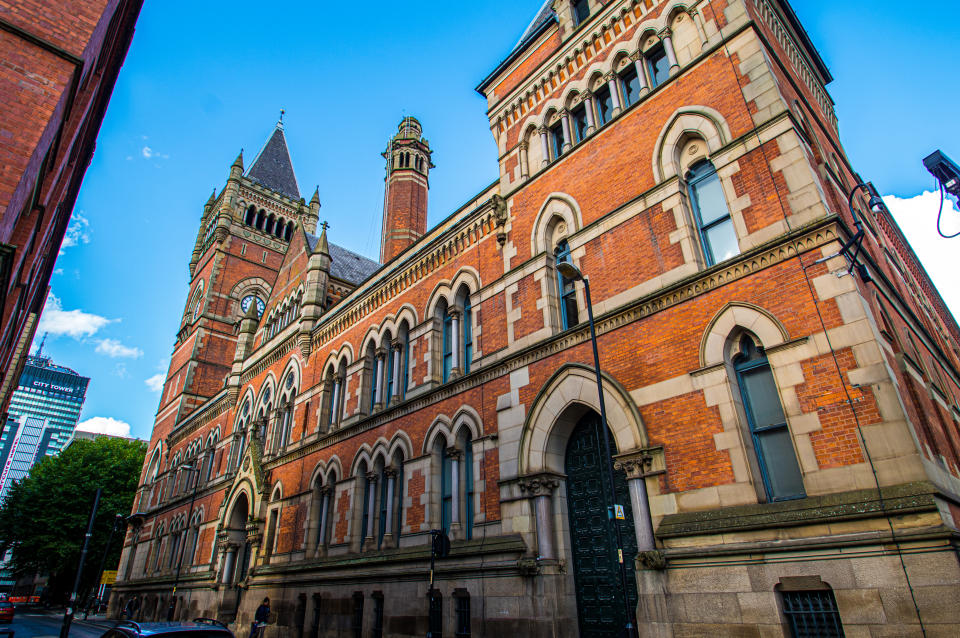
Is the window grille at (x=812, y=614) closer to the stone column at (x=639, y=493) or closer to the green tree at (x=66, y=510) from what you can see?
the stone column at (x=639, y=493)

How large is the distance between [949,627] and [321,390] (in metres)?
21.1

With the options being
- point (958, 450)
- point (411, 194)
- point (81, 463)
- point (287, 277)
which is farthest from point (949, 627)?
point (81, 463)

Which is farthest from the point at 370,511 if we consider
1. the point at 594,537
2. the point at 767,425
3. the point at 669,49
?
the point at 669,49

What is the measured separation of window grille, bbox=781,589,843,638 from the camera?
775cm

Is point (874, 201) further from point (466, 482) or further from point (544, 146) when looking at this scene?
point (466, 482)

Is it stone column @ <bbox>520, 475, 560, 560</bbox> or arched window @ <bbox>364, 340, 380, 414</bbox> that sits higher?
arched window @ <bbox>364, 340, 380, 414</bbox>

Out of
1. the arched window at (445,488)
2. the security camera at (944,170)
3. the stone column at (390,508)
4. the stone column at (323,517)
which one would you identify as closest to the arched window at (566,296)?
the arched window at (445,488)

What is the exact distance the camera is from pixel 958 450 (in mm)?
11641

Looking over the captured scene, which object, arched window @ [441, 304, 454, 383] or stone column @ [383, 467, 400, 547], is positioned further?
arched window @ [441, 304, 454, 383]

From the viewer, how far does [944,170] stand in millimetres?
9102

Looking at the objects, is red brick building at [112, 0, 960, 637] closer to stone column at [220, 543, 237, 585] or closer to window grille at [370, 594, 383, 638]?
window grille at [370, 594, 383, 638]

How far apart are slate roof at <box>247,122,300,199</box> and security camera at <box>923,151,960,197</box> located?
183ft

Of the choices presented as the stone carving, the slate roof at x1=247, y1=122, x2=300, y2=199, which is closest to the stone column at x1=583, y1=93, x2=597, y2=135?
the stone carving

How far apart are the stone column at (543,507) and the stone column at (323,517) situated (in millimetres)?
11017
